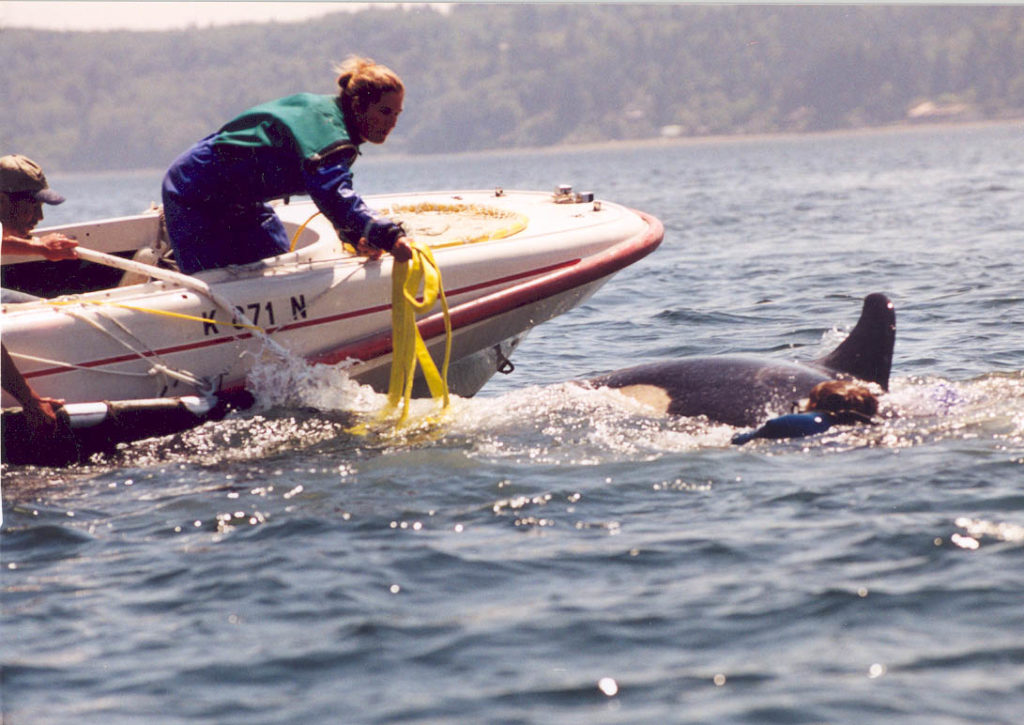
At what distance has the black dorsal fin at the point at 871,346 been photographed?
753 centimetres

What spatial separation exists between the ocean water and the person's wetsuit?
101cm

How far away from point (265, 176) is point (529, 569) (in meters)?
3.19

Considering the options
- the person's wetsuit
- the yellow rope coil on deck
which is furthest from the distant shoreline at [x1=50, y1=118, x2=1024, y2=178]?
the person's wetsuit

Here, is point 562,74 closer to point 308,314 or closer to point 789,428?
point 308,314

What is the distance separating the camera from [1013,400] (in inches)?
305

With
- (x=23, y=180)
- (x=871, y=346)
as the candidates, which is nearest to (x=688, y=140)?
(x=871, y=346)

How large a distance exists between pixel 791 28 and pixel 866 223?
140361mm

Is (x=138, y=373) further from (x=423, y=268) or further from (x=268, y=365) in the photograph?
(x=423, y=268)

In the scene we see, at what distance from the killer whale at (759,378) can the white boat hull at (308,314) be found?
1.00m

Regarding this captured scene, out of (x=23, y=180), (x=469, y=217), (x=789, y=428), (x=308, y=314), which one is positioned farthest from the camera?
(x=469, y=217)

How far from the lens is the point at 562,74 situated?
167125 mm

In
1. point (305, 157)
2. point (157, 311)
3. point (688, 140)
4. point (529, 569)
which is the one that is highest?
point (305, 157)

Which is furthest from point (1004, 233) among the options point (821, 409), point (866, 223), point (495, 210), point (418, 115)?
point (418, 115)

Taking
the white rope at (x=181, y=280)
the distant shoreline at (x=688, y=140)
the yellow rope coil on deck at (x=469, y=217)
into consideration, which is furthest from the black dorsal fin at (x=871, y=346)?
the distant shoreline at (x=688, y=140)
